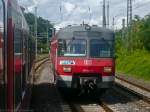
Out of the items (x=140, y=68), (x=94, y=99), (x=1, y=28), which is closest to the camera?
(x=1, y=28)

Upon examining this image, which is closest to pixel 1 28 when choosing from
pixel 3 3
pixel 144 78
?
pixel 3 3

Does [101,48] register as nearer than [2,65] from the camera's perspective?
No

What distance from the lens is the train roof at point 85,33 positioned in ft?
59.8

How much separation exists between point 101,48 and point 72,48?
963mm

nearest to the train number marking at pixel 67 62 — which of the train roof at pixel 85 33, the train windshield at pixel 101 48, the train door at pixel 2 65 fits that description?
the train windshield at pixel 101 48

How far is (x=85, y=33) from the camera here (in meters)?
18.3

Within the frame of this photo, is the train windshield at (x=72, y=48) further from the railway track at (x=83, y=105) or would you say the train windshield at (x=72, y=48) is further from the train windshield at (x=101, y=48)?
the railway track at (x=83, y=105)

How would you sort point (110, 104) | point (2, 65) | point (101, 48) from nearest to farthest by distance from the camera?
point (2, 65), point (101, 48), point (110, 104)

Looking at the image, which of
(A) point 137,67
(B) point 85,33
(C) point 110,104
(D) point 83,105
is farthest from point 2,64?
(A) point 137,67

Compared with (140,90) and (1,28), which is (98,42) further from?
(1,28)

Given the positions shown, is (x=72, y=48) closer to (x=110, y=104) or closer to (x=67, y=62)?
(x=67, y=62)

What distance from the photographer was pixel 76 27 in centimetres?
1855

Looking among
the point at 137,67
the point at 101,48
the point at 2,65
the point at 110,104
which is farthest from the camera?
the point at 137,67

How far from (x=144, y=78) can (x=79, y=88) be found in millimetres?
15388
